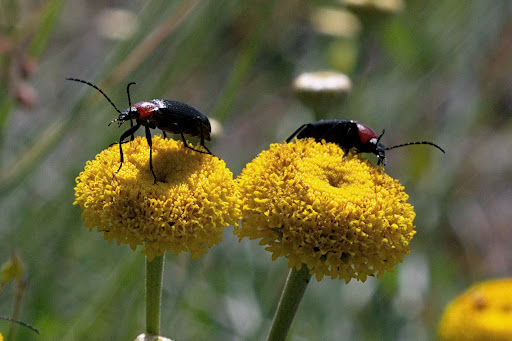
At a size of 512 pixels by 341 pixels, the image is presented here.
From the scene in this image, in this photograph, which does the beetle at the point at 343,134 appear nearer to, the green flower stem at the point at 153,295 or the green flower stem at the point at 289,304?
the green flower stem at the point at 289,304

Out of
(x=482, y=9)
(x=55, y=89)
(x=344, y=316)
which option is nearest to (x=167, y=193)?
(x=344, y=316)

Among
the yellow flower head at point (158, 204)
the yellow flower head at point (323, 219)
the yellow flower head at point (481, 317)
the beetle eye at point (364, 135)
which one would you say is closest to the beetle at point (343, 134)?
the beetle eye at point (364, 135)

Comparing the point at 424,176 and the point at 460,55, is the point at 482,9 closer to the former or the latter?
the point at 460,55

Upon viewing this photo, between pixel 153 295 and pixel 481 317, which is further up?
pixel 481 317

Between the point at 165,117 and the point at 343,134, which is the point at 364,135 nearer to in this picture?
the point at 343,134

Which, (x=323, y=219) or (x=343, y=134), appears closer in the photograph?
(x=323, y=219)

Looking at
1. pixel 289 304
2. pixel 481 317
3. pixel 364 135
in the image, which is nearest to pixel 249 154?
pixel 481 317
